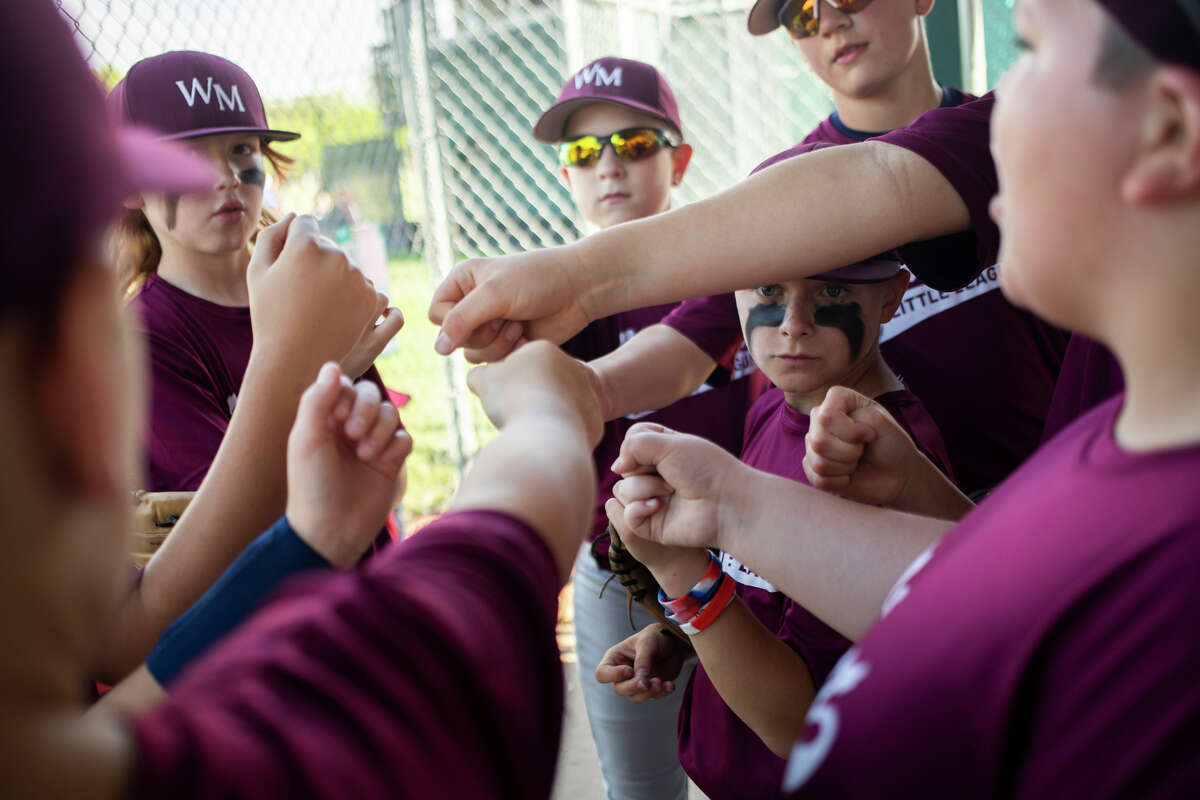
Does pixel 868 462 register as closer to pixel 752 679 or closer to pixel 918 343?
pixel 752 679

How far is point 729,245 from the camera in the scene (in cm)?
132

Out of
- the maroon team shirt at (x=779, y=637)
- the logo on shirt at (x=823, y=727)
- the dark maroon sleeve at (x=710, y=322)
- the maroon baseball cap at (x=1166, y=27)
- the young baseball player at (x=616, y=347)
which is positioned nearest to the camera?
the maroon baseball cap at (x=1166, y=27)

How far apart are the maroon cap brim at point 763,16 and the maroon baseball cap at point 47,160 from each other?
7.08 feet

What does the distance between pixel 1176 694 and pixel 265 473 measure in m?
1.11

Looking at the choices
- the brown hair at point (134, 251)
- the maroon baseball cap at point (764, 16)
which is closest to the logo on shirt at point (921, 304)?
the maroon baseball cap at point (764, 16)

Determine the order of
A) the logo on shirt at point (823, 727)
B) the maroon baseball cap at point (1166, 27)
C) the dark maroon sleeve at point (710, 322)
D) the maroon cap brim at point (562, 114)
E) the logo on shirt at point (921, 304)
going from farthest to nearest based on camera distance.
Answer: the maroon cap brim at point (562, 114) < the dark maroon sleeve at point (710, 322) < the logo on shirt at point (921, 304) < the logo on shirt at point (823, 727) < the maroon baseball cap at point (1166, 27)

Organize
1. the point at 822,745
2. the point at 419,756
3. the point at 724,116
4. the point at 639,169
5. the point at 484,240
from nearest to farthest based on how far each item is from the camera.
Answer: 1. the point at 419,756
2. the point at 822,745
3. the point at 639,169
4. the point at 484,240
5. the point at 724,116

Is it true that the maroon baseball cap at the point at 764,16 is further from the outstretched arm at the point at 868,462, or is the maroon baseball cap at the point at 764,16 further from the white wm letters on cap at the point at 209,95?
the outstretched arm at the point at 868,462

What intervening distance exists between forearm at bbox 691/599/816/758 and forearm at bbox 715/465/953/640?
7.9 inches

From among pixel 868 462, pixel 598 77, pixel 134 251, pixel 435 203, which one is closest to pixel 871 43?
pixel 598 77

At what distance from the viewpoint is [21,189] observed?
49 centimetres

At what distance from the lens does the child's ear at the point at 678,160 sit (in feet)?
10.2

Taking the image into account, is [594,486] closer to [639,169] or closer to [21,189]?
[21,189]

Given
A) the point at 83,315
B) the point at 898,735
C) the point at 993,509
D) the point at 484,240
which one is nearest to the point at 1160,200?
the point at 993,509
